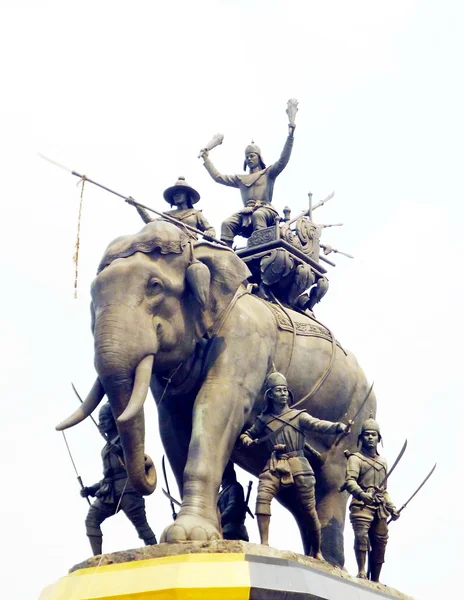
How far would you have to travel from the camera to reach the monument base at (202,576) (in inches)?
396

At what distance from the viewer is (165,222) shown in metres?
12.0

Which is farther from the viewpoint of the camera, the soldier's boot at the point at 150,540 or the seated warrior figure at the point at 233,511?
the seated warrior figure at the point at 233,511

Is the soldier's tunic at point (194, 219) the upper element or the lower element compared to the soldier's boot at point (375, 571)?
upper

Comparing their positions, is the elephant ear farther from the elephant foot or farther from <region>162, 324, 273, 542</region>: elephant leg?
the elephant foot

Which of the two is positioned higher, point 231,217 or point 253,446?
point 231,217

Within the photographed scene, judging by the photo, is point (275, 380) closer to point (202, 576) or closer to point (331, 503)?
point (331, 503)

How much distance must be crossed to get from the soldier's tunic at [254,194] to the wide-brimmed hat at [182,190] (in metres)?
0.60

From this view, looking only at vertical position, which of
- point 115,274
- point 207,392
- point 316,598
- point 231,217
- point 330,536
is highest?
point 231,217

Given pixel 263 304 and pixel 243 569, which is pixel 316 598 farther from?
pixel 263 304

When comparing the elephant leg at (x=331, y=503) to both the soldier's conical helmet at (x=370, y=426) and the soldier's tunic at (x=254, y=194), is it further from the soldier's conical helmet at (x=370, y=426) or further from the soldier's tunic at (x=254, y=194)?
the soldier's tunic at (x=254, y=194)

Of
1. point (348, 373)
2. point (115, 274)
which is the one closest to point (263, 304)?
point (348, 373)

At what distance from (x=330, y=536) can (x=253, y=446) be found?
1.30 meters

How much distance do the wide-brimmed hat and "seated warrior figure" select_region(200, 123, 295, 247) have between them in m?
0.60

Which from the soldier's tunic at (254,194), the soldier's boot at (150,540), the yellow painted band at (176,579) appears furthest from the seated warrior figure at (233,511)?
the soldier's tunic at (254,194)
